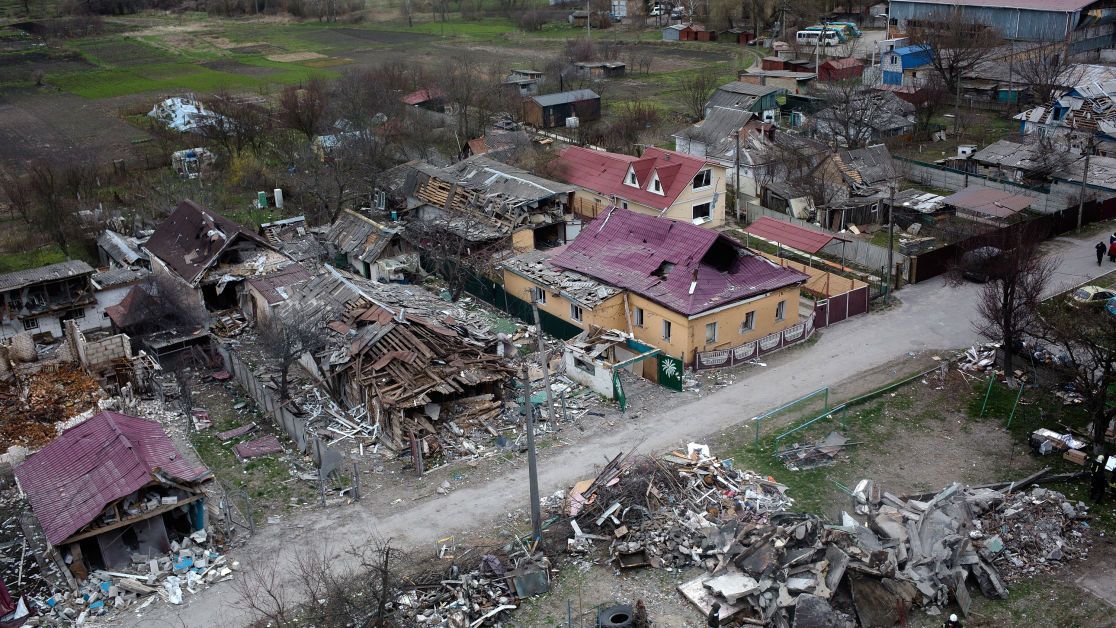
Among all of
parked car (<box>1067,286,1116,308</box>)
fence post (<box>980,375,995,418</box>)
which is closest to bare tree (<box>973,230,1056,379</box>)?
fence post (<box>980,375,995,418</box>)

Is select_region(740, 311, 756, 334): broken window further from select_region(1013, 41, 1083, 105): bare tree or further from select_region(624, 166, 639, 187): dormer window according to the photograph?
select_region(1013, 41, 1083, 105): bare tree

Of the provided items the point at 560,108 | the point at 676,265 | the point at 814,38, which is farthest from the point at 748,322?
the point at 814,38

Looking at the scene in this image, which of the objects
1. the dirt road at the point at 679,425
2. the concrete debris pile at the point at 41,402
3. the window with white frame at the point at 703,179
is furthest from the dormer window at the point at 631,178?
the concrete debris pile at the point at 41,402

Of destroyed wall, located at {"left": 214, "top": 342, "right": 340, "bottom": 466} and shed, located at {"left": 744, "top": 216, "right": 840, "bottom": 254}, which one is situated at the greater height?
shed, located at {"left": 744, "top": 216, "right": 840, "bottom": 254}

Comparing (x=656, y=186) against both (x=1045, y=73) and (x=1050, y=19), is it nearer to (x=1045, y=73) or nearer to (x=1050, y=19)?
(x=1045, y=73)

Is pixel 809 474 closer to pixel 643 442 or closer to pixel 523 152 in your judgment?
pixel 643 442
